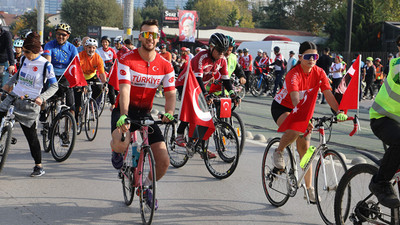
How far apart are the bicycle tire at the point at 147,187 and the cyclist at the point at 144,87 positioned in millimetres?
196

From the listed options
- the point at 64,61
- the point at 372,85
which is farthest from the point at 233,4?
the point at 64,61

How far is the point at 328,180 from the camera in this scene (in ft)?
17.6

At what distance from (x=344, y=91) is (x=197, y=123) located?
153 centimetres

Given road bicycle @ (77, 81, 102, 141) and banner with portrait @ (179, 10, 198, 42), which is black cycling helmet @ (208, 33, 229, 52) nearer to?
road bicycle @ (77, 81, 102, 141)

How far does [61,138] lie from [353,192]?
201 inches

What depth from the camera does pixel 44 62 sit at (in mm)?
7680

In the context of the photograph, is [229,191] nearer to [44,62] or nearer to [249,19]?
[44,62]

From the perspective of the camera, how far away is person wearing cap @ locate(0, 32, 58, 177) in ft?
24.5

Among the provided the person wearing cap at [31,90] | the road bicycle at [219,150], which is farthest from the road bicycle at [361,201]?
the person wearing cap at [31,90]

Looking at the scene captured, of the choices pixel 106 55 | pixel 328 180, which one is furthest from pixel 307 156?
pixel 106 55

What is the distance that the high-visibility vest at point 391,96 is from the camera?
4.40 m

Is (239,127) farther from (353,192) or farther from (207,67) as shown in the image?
(353,192)

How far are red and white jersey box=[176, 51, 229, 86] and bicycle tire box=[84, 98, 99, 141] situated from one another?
254 centimetres

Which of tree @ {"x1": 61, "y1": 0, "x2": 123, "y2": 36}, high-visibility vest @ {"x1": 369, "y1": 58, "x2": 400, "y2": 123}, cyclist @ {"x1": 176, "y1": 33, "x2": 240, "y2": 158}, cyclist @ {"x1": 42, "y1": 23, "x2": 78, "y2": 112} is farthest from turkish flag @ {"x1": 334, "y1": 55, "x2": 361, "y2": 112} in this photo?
tree @ {"x1": 61, "y1": 0, "x2": 123, "y2": 36}
